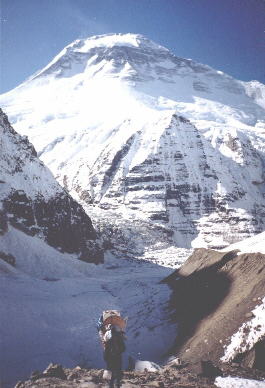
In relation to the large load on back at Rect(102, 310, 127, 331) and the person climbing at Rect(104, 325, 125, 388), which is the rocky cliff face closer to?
the large load on back at Rect(102, 310, 127, 331)

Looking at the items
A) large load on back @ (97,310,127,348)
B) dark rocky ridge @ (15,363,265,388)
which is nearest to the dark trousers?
large load on back @ (97,310,127,348)

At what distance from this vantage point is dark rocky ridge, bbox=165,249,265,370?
19594 millimetres

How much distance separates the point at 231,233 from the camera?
19188cm

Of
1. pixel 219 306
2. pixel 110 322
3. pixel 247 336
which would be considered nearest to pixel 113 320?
pixel 110 322

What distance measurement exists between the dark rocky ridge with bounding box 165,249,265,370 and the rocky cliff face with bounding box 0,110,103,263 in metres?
68.6

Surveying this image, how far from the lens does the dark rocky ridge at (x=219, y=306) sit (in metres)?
19.6

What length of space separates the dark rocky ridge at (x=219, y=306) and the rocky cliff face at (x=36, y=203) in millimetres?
68620

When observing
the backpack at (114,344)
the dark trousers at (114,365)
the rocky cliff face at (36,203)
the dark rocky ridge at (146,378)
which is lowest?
the dark rocky ridge at (146,378)

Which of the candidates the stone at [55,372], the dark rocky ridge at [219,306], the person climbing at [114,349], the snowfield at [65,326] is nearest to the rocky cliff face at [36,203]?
the snowfield at [65,326]

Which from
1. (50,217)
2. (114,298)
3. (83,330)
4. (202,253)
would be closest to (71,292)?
(114,298)

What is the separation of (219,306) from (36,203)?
282ft

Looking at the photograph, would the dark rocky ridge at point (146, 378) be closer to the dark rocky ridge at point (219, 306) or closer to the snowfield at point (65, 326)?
the dark rocky ridge at point (219, 306)

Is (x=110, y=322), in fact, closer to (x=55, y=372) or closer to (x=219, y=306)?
(x=55, y=372)

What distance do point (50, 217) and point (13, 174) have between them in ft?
50.9
